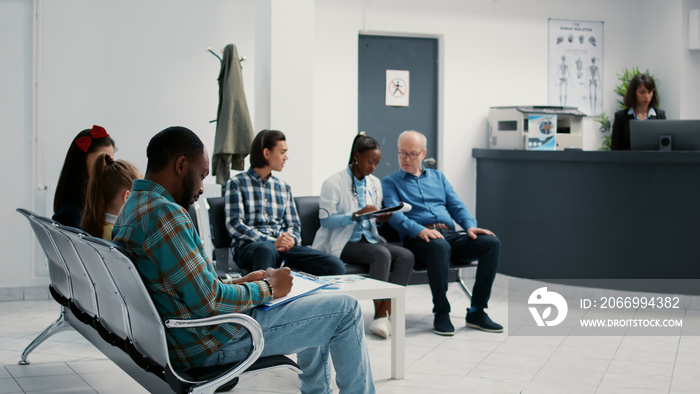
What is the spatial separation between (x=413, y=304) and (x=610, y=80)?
303 centimetres

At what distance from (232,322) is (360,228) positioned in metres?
2.36

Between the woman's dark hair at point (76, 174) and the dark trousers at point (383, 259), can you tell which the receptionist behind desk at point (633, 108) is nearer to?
the dark trousers at point (383, 259)

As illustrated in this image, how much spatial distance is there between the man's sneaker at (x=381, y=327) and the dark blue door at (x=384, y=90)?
209 centimetres

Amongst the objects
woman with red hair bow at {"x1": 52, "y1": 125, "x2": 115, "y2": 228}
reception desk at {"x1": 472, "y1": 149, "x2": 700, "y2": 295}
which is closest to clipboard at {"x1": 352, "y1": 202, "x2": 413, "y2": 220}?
woman with red hair bow at {"x1": 52, "y1": 125, "x2": 115, "y2": 228}

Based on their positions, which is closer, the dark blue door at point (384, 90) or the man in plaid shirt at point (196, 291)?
the man in plaid shirt at point (196, 291)

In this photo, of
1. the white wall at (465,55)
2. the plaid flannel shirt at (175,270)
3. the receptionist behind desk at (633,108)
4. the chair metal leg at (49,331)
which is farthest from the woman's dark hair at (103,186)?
the receptionist behind desk at (633,108)

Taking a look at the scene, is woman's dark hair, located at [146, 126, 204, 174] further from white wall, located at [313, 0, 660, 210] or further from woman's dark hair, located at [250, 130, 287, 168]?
white wall, located at [313, 0, 660, 210]

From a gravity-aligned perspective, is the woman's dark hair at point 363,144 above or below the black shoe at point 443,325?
above

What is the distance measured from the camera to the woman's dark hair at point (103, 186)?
313cm

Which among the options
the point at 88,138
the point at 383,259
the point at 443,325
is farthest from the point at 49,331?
the point at 443,325

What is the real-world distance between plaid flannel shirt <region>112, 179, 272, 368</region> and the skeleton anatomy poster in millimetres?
5020

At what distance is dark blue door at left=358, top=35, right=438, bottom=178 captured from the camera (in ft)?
20.0

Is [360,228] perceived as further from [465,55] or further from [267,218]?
[465,55]

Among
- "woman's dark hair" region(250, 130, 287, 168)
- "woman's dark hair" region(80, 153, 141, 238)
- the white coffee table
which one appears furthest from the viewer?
"woman's dark hair" region(250, 130, 287, 168)
